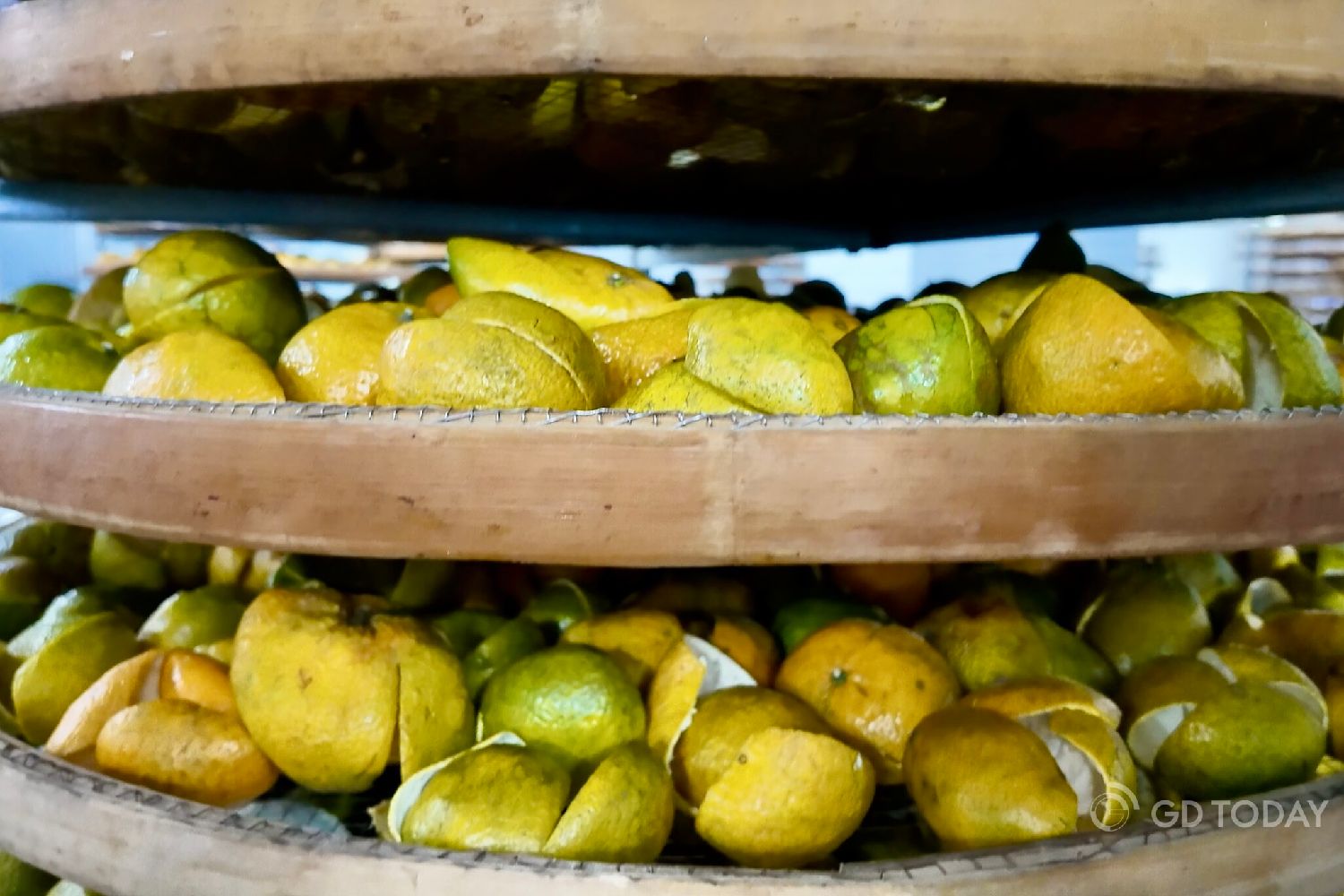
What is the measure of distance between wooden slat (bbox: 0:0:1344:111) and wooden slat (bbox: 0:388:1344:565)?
21 centimetres

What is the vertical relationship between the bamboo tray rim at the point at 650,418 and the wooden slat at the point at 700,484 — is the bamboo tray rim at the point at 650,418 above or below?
above

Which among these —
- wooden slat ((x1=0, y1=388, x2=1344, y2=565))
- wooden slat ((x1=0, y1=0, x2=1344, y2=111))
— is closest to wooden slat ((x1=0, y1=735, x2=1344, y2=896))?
wooden slat ((x1=0, y1=388, x2=1344, y2=565))

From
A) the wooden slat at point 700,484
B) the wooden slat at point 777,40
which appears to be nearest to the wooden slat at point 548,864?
the wooden slat at point 700,484

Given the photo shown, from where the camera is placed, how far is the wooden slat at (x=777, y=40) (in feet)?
1.83

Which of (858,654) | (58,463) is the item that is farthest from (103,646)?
(858,654)

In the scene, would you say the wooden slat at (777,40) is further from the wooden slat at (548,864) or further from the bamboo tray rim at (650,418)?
the wooden slat at (548,864)

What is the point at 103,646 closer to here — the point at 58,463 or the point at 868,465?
the point at 58,463

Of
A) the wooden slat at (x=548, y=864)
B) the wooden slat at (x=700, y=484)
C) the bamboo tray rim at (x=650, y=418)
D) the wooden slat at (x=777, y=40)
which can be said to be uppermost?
the wooden slat at (x=777, y=40)

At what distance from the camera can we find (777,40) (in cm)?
56

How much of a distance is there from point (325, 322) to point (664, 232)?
0.96 m

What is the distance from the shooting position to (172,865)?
2.08 feet

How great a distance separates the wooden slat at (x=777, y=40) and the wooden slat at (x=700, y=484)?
8.3 inches

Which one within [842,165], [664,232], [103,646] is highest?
[842,165]

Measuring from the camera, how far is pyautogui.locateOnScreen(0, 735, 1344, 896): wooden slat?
1.89 ft
